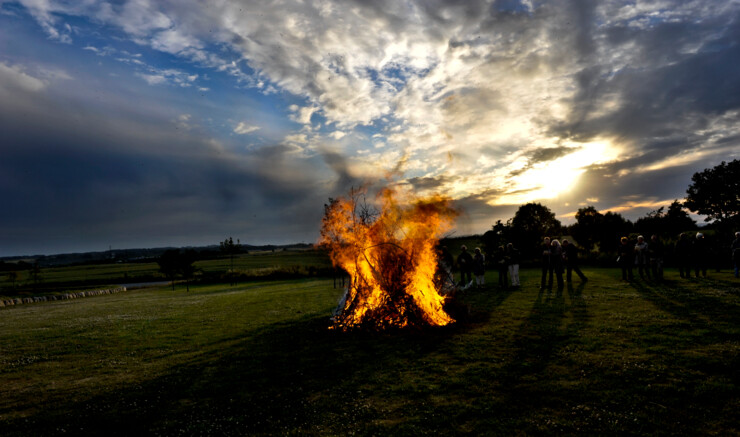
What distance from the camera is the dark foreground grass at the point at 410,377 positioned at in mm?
5879

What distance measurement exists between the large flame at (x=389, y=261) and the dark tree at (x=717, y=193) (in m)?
67.2

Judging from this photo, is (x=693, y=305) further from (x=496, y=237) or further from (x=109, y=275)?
(x=109, y=275)

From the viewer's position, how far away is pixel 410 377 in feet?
26.2

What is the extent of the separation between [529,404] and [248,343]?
8871 mm

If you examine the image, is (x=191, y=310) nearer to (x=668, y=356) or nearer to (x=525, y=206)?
(x=668, y=356)

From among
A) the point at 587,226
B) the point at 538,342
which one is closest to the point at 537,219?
the point at 587,226

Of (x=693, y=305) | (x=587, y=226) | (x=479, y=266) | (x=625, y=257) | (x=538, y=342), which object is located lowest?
(x=538, y=342)

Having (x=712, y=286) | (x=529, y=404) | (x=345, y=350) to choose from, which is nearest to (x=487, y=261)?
(x=712, y=286)

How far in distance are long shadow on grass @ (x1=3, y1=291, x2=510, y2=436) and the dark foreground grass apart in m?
0.04

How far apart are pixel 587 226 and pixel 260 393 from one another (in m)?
62.1

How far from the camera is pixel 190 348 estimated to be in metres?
11.8

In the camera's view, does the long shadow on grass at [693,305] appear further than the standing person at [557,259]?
No

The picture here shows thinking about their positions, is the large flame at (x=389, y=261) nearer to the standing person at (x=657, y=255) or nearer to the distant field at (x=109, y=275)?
the standing person at (x=657, y=255)

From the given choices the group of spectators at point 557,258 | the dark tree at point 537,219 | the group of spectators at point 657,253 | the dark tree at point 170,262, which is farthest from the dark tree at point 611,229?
the dark tree at point 170,262
